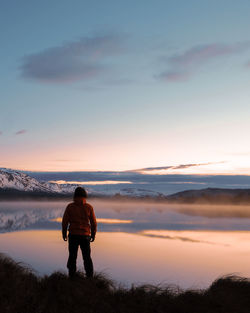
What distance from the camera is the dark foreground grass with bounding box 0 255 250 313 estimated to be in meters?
7.85

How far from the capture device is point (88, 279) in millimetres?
9992

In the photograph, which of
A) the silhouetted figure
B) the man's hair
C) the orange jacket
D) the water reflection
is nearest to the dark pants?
the silhouetted figure

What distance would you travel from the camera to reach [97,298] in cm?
847

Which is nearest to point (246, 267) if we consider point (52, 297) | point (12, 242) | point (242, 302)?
point (242, 302)

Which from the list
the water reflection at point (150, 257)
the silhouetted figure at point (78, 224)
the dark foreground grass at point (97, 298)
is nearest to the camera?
the dark foreground grass at point (97, 298)

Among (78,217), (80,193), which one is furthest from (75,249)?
(80,193)

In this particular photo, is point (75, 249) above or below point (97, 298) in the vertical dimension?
above

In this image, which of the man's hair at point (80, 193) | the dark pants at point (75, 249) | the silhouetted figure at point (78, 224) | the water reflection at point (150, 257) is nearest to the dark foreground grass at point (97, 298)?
the dark pants at point (75, 249)

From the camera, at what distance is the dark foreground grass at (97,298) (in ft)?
25.8

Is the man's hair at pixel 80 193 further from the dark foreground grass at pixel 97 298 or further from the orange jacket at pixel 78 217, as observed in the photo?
the dark foreground grass at pixel 97 298

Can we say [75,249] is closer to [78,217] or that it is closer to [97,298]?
[78,217]

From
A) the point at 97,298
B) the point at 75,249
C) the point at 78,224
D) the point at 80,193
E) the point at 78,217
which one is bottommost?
the point at 97,298

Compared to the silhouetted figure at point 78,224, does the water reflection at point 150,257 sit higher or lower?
lower

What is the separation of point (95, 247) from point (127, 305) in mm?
12466
